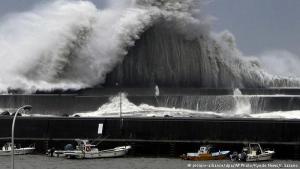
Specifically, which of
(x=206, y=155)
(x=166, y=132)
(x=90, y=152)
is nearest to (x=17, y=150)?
(x=90, y=152)

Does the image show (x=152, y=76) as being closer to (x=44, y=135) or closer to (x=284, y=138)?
(x=44, y=135)

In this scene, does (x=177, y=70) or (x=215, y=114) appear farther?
(x=177, y=70)

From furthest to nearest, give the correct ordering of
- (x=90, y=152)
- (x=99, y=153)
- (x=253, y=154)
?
(x=99, y=153) < (x=90, y=152) < (x=253, y=154)

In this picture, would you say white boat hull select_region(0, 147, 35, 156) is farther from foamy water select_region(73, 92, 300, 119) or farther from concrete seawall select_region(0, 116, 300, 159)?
foamy water select_region(73, 92, 300, 119)

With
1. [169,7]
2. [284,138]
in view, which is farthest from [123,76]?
[284,138]

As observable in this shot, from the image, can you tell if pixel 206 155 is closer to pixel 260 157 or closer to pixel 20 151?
pixel 260 157

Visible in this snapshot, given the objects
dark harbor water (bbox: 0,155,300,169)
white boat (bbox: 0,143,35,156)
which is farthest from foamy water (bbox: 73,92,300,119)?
dark harbor water (bbox: 0,155,300,169)
